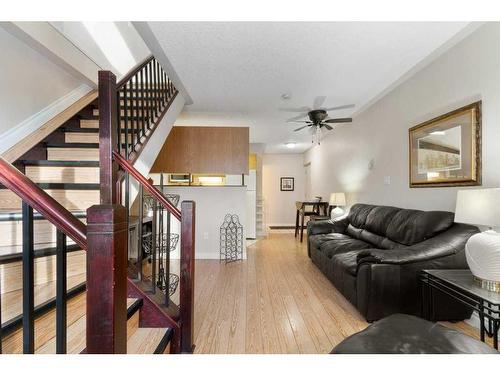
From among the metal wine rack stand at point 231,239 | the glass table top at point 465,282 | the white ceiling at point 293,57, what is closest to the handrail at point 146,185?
the white ceiling at point 293,57

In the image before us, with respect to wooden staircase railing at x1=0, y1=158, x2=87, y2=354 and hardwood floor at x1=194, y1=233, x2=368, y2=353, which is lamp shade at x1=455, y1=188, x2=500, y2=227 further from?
wooden staircase railing at x1=0, y1=158, x2=87, y2=354

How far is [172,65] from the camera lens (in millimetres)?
2965

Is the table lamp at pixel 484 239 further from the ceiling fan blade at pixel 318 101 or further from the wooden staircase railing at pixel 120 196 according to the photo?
the ceiling fan blade at pixel 318 101

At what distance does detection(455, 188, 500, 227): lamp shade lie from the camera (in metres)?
→ 1.59

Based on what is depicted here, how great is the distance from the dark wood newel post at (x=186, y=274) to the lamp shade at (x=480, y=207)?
1920mm

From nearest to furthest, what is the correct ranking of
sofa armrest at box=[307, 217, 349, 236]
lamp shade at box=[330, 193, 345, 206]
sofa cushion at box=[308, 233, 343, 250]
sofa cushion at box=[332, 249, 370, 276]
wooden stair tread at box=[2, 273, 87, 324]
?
1. wooden stair tread at box=[2, 273, 87, 324]
2. sofa cushion at box=[332, 249, 370, 276]
3. sofa cushion at box=[308, 233, 343, 250]
4. sofa armrest at box=[307, 217, 349, 236]
5. lamp shade at box=[330, 193, 345, 206]


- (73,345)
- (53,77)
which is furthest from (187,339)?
(53,77)

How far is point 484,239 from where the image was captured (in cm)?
173

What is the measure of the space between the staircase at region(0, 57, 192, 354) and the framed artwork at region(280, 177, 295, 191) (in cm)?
623

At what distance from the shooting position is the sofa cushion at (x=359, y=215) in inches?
158

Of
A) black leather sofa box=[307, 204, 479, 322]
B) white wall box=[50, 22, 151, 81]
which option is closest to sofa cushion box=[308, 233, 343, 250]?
black leather sofa box=[307, 204, 479, 322]

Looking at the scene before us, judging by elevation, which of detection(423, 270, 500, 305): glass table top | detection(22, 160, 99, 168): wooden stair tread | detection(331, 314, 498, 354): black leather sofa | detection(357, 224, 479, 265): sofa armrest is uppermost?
detection(22, 160, 99, 168): wooden stair tread

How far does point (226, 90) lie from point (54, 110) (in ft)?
6.95
